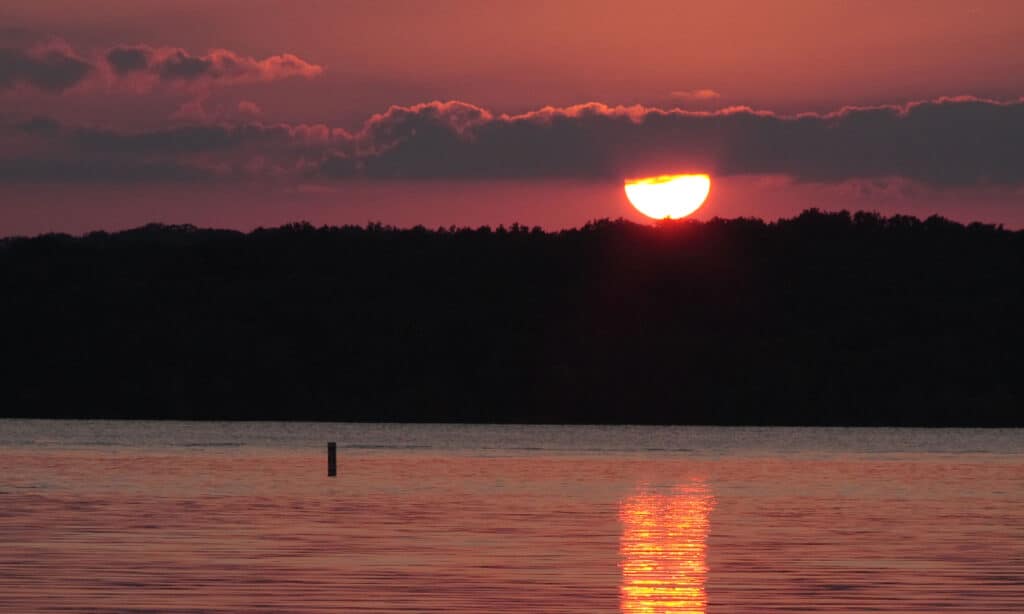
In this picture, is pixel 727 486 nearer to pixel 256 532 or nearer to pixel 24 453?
pixel 256 532

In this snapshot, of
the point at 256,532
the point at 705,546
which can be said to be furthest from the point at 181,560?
the point at 705,546

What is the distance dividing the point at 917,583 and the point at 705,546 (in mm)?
7410

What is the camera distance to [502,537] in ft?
126

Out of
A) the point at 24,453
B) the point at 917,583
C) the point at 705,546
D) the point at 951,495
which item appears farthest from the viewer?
the point at 24,453

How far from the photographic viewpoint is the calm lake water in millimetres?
27781

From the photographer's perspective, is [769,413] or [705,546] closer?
[705,546]

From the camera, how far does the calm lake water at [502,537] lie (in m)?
27.8

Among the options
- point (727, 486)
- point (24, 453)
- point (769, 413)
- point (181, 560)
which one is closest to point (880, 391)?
point (769, 413)

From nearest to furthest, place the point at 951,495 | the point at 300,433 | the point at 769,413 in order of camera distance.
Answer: the point at 951,495
the point at 300,433
the point at 769,413

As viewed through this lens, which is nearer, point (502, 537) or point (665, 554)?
point (665, 554)

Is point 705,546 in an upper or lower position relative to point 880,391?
lower

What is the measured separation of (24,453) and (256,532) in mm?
52938

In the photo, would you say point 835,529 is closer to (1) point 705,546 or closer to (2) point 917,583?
(1) point 705,546

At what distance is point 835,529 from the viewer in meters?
42.0
